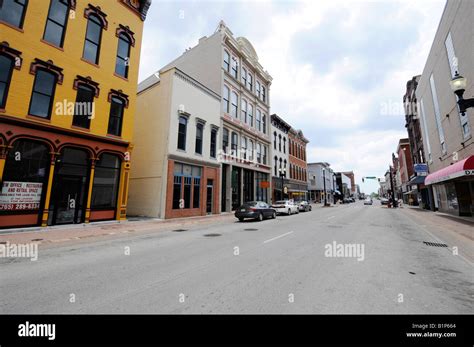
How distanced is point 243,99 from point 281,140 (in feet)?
39.8

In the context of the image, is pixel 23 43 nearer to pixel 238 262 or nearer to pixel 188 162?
pixel 188 162

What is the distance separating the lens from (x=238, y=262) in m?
5.92

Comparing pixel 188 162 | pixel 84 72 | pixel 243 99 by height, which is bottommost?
pixel 188 162

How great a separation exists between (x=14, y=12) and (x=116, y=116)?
6436mm

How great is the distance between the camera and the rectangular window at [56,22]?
471 inches

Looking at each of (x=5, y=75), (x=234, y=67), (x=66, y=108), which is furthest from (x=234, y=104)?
(x=5, y=75)

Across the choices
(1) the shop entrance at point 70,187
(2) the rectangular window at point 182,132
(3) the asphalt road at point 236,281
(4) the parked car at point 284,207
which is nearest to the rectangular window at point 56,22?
(1) the shop entrance at point 70,187

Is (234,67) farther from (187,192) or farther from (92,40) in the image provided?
(187,192)

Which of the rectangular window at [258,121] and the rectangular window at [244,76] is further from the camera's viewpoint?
the rectangular window at [258,121]

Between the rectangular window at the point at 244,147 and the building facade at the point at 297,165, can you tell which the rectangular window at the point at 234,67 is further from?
the building facade at the point at 297,165

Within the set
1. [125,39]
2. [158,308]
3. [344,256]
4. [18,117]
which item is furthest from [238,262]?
[125,39]

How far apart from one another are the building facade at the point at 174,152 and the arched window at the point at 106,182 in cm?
317

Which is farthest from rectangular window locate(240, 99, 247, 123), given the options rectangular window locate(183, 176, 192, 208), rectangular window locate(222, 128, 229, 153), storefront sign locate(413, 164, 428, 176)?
storefront sign locate(413, 164, 428, 176)
